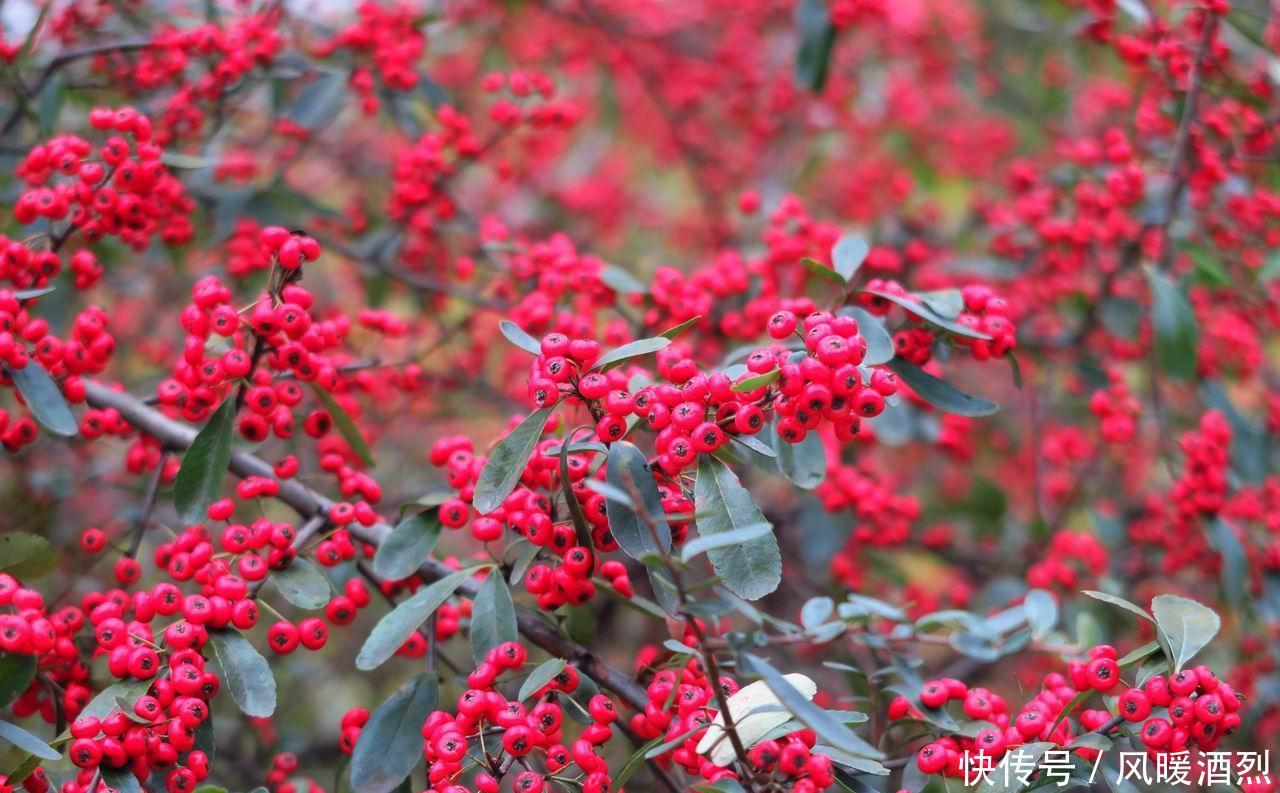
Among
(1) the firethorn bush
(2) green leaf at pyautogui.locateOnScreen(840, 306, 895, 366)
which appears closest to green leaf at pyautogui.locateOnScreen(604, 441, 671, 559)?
(1) the firethorn bush

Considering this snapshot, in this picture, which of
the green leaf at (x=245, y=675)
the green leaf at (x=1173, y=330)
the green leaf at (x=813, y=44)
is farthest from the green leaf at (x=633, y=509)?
the green leaf at (x=813, y=44)

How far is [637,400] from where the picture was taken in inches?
73.2

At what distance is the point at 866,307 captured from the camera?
97.6 inches

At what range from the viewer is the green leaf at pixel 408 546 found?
2.00 metres

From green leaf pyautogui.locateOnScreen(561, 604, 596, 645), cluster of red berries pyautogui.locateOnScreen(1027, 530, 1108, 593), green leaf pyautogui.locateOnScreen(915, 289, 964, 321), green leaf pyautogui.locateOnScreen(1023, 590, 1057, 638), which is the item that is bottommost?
cluster of red berries pyautogui.locateOnScreen(1027, 530, 1108, 593)

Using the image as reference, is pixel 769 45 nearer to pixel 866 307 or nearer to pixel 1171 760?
pixel 866 307

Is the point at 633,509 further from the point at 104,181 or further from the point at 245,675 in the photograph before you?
the point at 104,181

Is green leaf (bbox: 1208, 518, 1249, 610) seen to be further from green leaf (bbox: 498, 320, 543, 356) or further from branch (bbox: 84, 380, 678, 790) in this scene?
green leaf (bbox: 498, 320, 543, 356)

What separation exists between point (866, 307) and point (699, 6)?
4.19 metres

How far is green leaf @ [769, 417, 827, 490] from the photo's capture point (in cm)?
208

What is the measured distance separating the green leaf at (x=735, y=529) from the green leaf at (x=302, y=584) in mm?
790

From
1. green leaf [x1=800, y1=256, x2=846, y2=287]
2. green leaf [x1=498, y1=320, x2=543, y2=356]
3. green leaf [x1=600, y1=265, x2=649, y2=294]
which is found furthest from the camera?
green leaf [x1=600, y1=265, x2=649, y2=294]

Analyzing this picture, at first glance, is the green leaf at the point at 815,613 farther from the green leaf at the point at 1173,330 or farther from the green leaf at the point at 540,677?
the green leaf at the point at 1173,330

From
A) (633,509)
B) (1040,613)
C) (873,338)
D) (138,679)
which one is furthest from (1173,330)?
(138,679)
